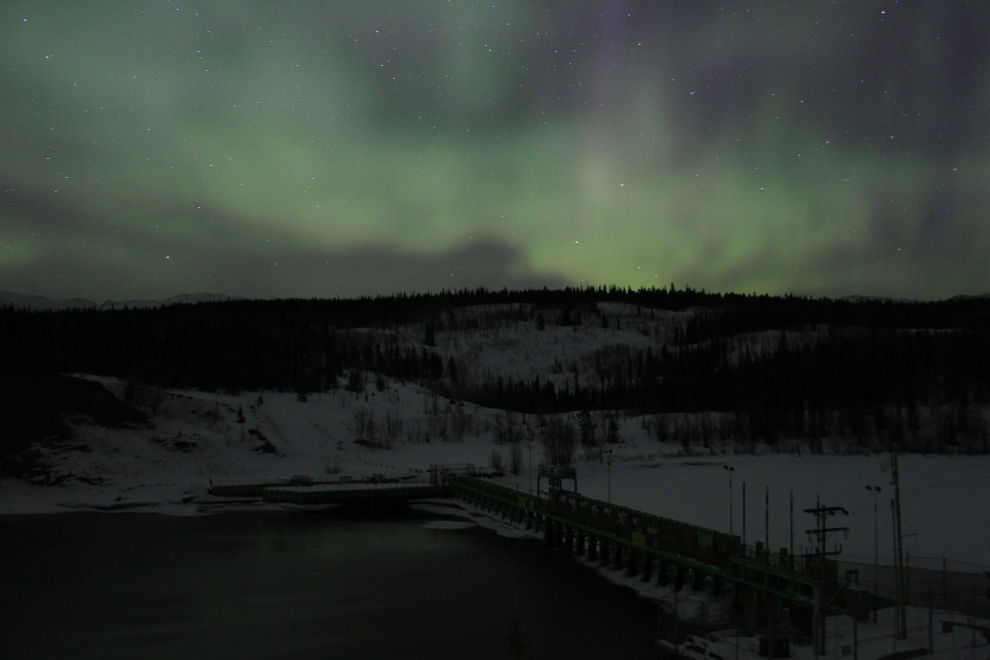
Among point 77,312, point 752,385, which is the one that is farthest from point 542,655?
point 77,312

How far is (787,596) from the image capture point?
27.2 m

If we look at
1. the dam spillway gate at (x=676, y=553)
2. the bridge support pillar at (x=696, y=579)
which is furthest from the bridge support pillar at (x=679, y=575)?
the bridge support pillar at (x=696, y=579)

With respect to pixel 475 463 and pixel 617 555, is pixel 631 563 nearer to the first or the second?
pixel 617 555

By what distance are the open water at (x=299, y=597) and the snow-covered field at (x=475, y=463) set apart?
525 inches

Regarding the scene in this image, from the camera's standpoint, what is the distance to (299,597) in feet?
111

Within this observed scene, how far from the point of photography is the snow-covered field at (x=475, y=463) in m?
45.4

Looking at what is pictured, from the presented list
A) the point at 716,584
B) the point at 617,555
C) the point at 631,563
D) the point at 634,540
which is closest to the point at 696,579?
the point at 716,584

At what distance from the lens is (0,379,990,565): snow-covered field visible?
45406mm

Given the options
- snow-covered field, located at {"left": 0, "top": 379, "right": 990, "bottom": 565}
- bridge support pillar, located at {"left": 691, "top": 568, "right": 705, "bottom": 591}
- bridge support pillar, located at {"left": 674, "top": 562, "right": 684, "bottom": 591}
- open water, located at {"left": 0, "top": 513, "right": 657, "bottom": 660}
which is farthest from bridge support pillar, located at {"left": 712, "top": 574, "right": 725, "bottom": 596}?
snow-covered field, located at {"left": 0, "top": 379, "right": 990, "bottom": 565}

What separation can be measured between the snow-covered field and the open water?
13.3 meters

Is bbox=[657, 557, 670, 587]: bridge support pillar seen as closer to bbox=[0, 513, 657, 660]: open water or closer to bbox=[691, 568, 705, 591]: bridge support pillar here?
bbox=[691, 568, 705, 591]: bridge support pillar

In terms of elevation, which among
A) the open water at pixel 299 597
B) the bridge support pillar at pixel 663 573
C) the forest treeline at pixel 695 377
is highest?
the forest treeline at pixel 695 377

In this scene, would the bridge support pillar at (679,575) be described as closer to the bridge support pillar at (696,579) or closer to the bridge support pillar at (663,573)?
the bridge support pillar at (696,579)

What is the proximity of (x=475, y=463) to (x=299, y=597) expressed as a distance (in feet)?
191
